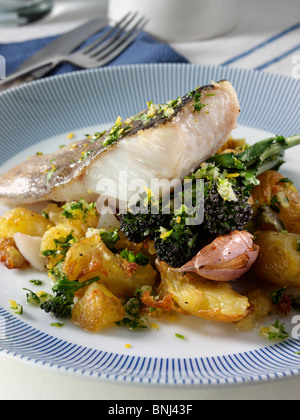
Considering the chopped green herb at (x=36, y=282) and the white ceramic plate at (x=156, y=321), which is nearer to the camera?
the white ceramic plate at (x=156, y=321)

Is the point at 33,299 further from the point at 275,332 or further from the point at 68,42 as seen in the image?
the point at 68,42

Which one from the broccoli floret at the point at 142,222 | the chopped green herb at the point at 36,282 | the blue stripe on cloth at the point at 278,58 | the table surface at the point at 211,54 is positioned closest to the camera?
the table surface at the point at 211,54

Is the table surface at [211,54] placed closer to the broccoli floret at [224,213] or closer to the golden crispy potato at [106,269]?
the golden crispy potato at [106,269]

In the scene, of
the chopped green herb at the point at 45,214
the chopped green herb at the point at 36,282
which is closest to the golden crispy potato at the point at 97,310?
the chopped green herb at the point at 36,282

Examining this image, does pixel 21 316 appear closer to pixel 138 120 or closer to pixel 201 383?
pixel 201 383

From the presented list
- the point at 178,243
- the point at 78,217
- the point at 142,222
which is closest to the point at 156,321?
the point at 178,243
